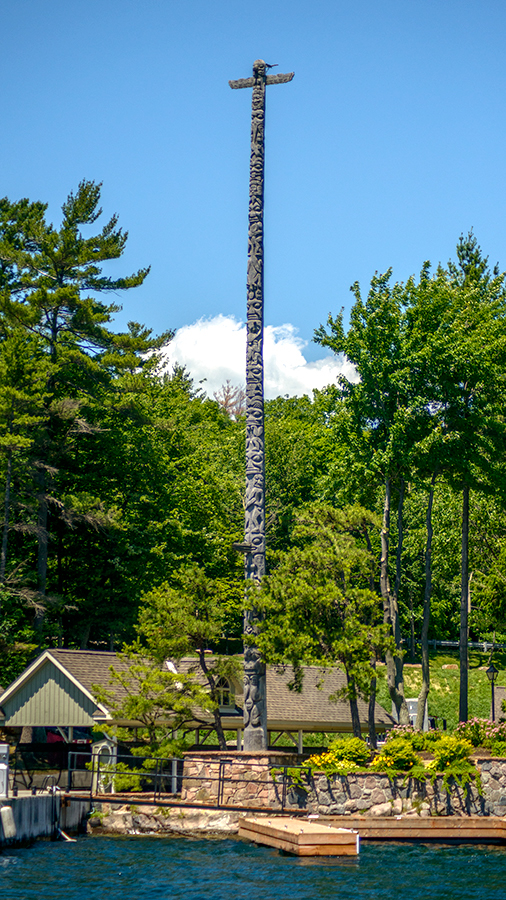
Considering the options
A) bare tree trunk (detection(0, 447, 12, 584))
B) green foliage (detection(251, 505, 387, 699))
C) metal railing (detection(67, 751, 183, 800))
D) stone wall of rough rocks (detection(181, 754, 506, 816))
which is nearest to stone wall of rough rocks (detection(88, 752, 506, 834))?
stone wall of rough rocks (detection(181, 754, 506, 816))

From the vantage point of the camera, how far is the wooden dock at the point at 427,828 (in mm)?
25188

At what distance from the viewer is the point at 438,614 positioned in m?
64.7

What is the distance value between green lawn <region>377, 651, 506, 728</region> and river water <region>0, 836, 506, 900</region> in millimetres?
22640

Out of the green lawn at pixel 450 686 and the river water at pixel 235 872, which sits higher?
the green lawn at pixel 450 686

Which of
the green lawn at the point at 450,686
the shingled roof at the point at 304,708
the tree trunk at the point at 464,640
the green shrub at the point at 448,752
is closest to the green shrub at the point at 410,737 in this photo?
the green shrub at the point at 448,752

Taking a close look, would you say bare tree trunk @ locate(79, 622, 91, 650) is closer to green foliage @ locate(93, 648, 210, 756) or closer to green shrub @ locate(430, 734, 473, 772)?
green foliage @ locate(93, 648, 210, 756)

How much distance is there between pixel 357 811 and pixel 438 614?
4011 cm

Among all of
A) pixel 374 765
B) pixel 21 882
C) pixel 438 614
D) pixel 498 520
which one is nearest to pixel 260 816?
pixel 374 765

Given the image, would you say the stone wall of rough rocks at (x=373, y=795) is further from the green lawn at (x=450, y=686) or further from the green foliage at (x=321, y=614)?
the green lawn at (x=450, y=686)

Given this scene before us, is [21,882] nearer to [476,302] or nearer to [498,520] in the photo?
[476,302]

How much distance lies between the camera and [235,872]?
20594 millimetres

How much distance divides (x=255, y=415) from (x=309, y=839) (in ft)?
48.2

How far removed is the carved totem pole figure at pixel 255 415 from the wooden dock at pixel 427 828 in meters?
4.48

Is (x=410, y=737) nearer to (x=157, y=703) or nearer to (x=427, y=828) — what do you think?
(x=427, y=828)
